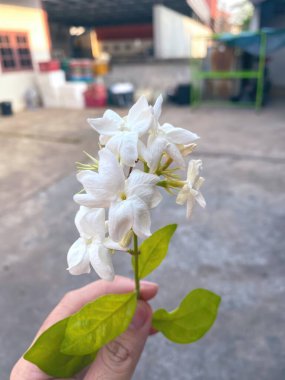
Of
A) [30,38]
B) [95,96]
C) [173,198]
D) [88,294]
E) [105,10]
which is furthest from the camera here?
[105,10]

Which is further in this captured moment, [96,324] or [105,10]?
[105,10]

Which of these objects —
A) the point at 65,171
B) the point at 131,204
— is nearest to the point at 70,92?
the point at 65,171

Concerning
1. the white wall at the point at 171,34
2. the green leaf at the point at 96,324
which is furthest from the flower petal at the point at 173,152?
the white wall at the point at 171,34

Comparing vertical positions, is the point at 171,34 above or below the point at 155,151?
above

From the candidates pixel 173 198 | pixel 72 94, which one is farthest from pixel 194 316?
pixel 72 94

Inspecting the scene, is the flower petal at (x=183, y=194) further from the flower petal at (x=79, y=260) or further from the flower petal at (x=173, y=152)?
the flower petal at (x=79, y=260)

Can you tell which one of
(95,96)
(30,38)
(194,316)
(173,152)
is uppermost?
(30,38)

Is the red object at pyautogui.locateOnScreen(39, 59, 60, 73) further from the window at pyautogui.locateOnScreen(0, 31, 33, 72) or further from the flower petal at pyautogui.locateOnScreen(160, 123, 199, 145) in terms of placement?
the flower petal at pyautogui.locateOnScreen(160, 123, 199, 145)

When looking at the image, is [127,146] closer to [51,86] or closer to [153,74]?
[51,86]
